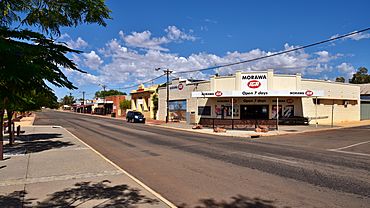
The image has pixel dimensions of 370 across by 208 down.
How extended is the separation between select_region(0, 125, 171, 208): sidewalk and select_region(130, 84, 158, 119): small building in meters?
41.8

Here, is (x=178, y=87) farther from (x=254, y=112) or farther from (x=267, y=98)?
(x=267, y=98)

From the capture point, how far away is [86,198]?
→ 21.6 ft

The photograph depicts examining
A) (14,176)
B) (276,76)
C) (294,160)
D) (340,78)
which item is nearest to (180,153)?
(294,160)

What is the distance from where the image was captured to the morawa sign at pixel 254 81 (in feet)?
108

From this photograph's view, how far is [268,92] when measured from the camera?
3044 centimetres

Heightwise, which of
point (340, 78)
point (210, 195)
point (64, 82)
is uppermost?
point (340, 78)

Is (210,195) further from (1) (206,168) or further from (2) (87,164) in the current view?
(2) (87,164)

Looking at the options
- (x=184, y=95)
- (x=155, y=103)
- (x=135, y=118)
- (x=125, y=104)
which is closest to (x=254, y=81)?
(x=184, y=95)

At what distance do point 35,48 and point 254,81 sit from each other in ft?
101

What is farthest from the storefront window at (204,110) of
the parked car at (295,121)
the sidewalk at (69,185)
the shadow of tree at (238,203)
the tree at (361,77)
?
the tree at (361,77)

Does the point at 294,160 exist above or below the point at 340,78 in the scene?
below

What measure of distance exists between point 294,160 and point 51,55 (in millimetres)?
10219

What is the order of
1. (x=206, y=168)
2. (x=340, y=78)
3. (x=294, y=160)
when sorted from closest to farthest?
(x=206, y=168), (x=294, y=160), (x=340, y=78)

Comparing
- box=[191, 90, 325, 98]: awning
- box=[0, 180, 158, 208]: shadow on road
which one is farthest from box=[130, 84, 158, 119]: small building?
box=[0, 180, 158, 208]: shadow on road
